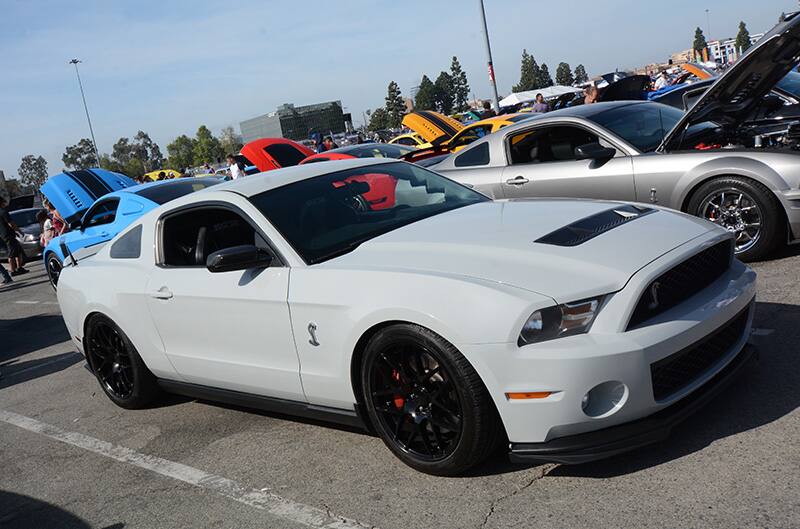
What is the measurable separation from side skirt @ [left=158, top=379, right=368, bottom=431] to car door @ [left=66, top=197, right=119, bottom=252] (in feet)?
18.7

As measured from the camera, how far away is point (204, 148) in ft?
457

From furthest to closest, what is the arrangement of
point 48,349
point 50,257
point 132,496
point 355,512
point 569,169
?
point 50,257 → point 48,349 → point 569,169 → point 132,496 → point 355,512

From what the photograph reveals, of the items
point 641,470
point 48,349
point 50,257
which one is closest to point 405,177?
point 641,470

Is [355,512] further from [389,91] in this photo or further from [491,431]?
[389,91]

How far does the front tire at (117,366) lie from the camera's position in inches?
207

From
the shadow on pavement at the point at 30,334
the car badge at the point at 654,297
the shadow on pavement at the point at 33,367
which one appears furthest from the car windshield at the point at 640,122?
the shadow on pavement at the point at 30,334

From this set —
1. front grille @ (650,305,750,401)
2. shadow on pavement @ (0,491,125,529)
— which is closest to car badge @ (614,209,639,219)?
front grille @ (650,305,750,401)

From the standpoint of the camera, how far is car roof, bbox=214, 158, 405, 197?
455 cm

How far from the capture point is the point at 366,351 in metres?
3.59

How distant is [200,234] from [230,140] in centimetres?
17535

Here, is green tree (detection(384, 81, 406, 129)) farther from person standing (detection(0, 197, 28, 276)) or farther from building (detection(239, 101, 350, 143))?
person standing (detection(0, 197, 28, 276))

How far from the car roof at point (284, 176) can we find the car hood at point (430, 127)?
9.06 m

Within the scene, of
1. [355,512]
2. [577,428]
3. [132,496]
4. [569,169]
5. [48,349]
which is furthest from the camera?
[48,349]

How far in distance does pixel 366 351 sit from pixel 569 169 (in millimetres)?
4165
